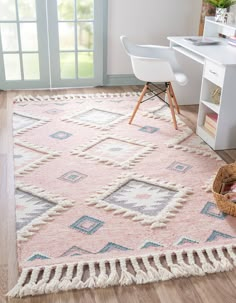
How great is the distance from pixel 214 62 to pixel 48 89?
80.1 inches

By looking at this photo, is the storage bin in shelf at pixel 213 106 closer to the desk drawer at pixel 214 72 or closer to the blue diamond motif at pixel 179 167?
the desk drawer at pixel 214 72

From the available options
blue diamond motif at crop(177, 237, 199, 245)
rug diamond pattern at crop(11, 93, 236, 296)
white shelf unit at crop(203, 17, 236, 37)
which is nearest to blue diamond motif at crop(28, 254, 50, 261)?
rug diamond pattern at crop(11, 93, 236, 296)

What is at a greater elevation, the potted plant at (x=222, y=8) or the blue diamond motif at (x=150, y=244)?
the potted plant at (x=222, y=8)

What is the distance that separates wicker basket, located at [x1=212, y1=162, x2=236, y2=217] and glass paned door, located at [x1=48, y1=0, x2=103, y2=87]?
7.68ft

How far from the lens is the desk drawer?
3.06m

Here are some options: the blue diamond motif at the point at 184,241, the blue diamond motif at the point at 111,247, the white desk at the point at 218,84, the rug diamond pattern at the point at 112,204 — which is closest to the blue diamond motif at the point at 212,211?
the rug diamond pattern at the point at 112,204

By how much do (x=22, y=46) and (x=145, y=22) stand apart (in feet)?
4.31

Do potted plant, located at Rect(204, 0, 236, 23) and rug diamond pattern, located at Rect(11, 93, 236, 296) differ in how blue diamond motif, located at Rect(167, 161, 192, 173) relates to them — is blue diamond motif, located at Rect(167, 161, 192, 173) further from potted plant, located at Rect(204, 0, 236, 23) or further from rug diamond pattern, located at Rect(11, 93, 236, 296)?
potted plant, located at Rect(204, 0, 236, 23)

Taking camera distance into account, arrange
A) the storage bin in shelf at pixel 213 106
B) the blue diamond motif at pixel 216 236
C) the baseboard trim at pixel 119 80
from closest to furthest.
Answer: the blue diamond motif at pixel 216 236
the storage bin in shelf at pixel 213 106
the baseboard trim at pixel 119 80

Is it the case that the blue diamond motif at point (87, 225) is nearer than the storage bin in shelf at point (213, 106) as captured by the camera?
Yes

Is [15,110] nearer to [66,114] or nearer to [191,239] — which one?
[66,114]

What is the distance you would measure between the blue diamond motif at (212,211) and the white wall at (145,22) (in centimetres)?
252

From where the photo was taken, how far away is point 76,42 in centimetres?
450

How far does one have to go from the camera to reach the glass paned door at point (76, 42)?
434cm
